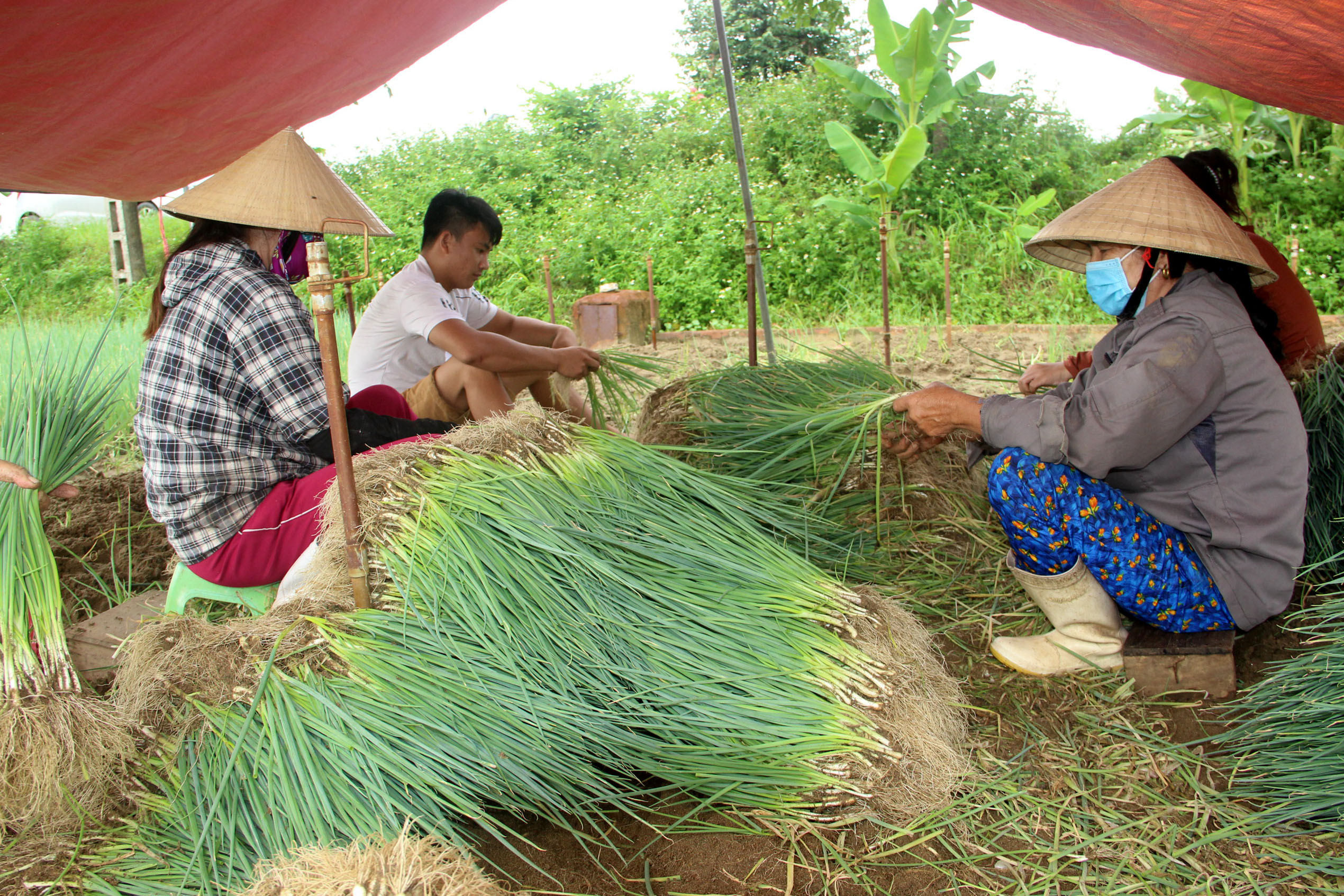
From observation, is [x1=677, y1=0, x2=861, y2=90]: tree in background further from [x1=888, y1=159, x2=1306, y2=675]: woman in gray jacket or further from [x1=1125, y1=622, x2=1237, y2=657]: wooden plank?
[x1=1125, y1=622, x2=1237, y2=657]: wooden plank

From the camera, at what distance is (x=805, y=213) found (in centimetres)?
877

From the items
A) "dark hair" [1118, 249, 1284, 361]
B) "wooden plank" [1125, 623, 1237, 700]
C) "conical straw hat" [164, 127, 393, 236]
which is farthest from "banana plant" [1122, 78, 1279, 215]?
"conical straw hat" [164, 127, 393, 236]

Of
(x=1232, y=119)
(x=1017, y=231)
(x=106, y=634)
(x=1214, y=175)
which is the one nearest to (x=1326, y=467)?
(x=1214, y=175)

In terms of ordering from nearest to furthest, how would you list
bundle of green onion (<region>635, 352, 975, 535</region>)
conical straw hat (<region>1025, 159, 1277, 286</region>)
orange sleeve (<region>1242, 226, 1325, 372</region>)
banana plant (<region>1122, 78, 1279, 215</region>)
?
1. conical straw hat (<region>1025, 159, 1277, 286</region>)
2. bundle of green onion (<region>635, 352, 975, 535</region>)
3. orange sleeve (<region>1242, 226, 1325, 372</region>)
4. banana plant (<region>1122, 78, 1279, 215</region>)

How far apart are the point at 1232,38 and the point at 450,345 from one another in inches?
94.5

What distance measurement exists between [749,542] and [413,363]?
215 cm

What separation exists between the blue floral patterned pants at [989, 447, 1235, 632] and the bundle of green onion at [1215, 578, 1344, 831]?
21 cm

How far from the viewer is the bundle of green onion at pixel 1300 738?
5.14ft

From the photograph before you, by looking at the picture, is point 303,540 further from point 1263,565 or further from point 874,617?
point 1263,565

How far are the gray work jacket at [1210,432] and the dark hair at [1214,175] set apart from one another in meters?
0.28

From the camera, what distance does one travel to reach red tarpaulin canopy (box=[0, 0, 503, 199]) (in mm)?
2209

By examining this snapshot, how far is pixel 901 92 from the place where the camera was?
7340 millimetres

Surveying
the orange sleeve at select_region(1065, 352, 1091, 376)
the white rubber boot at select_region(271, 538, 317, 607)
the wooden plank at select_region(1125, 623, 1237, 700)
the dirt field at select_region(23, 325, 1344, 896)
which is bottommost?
the dirt field at select_region(23, 325, 1344, 896)

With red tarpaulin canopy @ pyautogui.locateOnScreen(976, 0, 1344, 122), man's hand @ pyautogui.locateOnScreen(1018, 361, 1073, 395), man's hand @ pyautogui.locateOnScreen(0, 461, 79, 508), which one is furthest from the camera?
man's hand @ pyautogui.locateOnScreen(1018, 361, 1073, 395)
